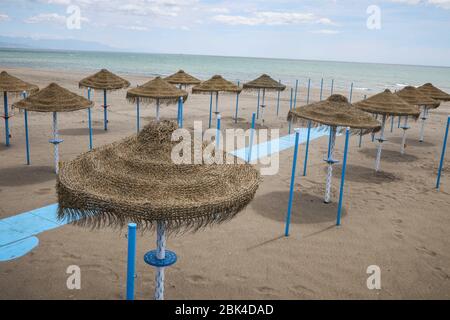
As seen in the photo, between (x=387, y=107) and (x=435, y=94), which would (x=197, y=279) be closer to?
(x=387, y=107)

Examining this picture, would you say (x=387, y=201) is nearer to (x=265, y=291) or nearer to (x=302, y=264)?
(x=302, y=264)

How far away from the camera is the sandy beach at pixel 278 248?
5645 mm

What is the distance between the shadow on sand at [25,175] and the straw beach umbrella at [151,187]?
606 centimetres

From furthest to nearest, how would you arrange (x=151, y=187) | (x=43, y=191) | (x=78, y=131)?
(x=78, y=131), (x=43, y=191), (x=151, y=187)

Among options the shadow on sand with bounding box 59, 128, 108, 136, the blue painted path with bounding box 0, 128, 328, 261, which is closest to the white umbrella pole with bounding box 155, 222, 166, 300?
the blue painted path with bounding box 0, 128, 328, 261

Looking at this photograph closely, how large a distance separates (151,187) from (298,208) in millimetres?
5568

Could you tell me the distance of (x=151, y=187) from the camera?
12.2ft

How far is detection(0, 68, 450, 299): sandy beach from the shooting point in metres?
5.64

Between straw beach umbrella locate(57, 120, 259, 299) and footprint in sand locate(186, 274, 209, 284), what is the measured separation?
57.3 inches

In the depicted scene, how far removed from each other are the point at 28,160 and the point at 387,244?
9.43m

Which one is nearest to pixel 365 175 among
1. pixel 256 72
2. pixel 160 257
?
pixel 160 257

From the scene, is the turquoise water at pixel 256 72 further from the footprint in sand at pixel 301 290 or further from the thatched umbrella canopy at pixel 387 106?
the footprint in sand at pixel 301 290

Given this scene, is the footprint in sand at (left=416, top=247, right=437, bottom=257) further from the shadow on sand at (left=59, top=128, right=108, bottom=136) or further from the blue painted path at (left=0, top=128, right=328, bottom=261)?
the shadow on sand at (left=59, top=128, right=108, bottom=136)
